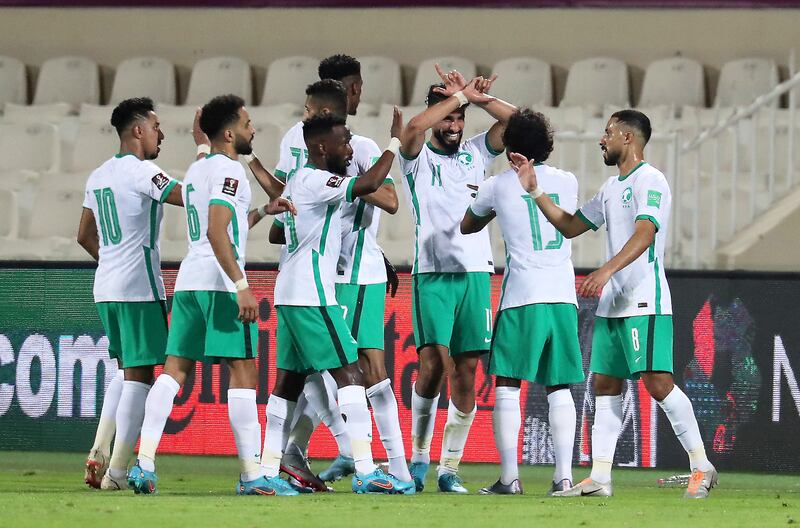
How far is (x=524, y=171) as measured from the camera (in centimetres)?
671

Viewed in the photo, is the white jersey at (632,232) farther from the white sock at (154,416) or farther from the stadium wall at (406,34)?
the stadium wall at (406,34)

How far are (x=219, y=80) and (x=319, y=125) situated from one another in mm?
7788

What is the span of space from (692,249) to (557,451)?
4209mm

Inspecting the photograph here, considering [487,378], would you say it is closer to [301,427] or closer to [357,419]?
[301,427]

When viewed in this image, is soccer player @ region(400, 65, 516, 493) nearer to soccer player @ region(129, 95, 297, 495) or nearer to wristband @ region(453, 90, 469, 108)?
wristband @ region(453, 90, 469, 108)

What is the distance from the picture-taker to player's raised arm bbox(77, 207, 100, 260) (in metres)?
7.46

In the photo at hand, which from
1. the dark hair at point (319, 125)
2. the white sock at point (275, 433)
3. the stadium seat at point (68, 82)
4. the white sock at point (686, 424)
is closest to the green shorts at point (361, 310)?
the white sock at point (275, 433)

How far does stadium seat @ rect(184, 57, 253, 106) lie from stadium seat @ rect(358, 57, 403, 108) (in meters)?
1.20

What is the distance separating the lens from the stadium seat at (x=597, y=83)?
44.2ft

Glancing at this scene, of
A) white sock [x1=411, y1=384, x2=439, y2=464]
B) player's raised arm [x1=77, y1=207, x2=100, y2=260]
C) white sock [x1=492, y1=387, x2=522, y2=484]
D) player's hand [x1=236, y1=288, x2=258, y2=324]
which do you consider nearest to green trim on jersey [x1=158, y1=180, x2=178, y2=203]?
player's raised arm [x1=77, y1=207, x2=100, y2=260]

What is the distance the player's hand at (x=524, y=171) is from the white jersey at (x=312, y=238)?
754mm

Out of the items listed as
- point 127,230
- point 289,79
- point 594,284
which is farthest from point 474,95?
point 289,79

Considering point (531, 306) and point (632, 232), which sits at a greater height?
point (632, 232)

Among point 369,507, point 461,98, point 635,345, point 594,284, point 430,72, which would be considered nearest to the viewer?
point 369,507
